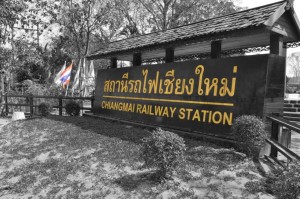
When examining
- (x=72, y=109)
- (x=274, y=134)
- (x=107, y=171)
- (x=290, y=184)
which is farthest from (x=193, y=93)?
(x=72, y=109)

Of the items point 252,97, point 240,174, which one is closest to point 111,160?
point 240,174

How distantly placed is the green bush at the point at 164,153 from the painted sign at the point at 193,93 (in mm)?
2801

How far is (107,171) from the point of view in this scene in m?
6.47

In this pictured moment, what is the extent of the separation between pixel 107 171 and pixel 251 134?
11.8 ft

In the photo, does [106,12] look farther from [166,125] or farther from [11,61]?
[166,125]

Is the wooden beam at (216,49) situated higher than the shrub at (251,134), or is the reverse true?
the wooden beam at (216,49)

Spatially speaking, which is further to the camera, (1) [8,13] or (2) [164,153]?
(1) [8,13]

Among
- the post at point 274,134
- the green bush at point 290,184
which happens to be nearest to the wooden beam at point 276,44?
the post at point 274,134

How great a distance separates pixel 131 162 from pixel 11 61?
1738 cm

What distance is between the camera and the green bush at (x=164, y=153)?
Result: 18.1 ft

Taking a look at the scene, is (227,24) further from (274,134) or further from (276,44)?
(274,134)

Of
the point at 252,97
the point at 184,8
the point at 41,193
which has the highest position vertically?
the point at 184,8

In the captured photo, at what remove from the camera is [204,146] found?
302 inches

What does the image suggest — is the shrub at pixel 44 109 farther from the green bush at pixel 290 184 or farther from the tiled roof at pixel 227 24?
the green bush at pixel 290 184
